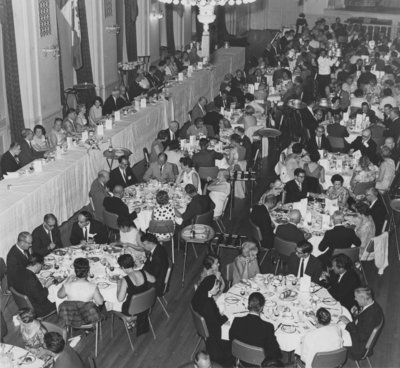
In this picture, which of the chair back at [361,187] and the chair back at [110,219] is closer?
the chair back at [110,219]

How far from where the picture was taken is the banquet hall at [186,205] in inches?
297

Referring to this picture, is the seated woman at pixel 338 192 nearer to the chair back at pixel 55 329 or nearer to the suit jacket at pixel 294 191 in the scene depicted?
the suit jacket at pixel 294 191

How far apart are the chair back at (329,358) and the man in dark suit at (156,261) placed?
229 cm

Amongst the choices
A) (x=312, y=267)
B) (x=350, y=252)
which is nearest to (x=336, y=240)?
(x=350, y=252)

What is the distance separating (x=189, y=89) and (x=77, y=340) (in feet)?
34.6

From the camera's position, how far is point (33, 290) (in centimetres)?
797

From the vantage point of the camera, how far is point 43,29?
14.3 m

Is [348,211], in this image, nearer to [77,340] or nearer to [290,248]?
[290,248]

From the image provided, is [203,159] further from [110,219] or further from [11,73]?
[11,73]

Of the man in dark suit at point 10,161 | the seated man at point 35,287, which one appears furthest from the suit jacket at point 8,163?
the seated man at point 35,287

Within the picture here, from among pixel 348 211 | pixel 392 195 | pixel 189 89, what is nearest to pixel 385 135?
pixel 392 195

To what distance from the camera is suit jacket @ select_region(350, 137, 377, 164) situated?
12617mm

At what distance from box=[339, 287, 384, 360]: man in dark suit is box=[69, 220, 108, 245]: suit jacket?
11.7ft

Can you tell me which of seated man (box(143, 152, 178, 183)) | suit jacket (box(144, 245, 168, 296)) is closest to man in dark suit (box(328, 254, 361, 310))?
suit jacket (box(144, 245, 168, 296))
